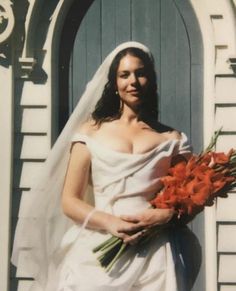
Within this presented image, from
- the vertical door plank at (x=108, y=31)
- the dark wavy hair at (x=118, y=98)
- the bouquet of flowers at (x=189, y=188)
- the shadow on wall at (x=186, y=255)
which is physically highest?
Result: the vertical door plank at (x=108, y=31)

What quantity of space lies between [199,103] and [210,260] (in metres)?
0.99

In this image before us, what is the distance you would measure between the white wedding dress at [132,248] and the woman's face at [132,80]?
208 millimetres

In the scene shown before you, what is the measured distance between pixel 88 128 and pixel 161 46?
238cm

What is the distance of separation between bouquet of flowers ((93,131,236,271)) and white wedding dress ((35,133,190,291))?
41 millimetres

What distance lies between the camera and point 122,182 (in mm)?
3281

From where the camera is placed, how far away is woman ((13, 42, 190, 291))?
324 centimetres

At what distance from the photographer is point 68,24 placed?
5.72 metres

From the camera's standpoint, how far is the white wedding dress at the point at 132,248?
3.24 m

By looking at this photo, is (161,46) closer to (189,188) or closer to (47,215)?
(47,215)

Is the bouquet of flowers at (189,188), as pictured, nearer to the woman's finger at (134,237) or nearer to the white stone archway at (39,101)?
the woman's finger at (134,237)

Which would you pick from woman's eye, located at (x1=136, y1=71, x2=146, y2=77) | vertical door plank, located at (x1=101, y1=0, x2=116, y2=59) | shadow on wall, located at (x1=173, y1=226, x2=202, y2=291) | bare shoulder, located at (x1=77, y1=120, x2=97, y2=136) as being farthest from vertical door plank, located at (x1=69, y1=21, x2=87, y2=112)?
shadow on wall, located at (x1=173, y1=226, x2=202, y2=291)

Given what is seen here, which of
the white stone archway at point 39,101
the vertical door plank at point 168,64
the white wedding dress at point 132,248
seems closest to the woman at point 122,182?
the white wedding dress at point 132,248

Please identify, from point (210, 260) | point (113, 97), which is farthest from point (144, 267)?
point (210, 260)

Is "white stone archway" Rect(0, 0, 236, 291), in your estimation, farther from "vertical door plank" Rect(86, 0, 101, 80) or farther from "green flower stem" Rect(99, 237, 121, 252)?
"green flower stem" Rect(99, 237, 121, 252)
